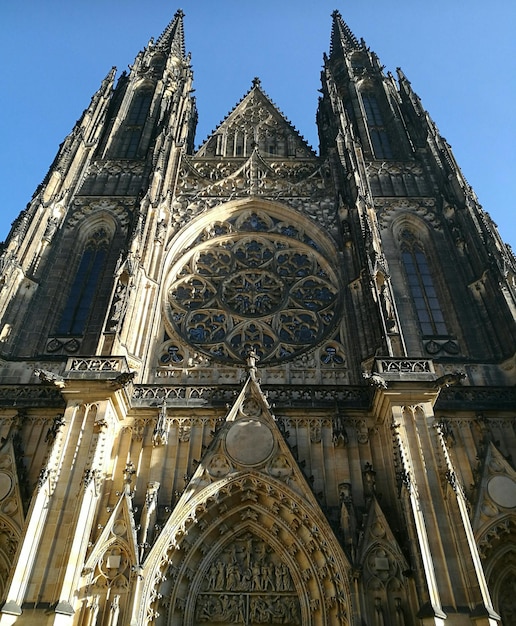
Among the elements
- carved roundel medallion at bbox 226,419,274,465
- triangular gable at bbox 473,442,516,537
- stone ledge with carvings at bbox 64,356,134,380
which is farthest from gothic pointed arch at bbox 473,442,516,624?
stone ledge with carvings at bbox 64,356,134,380

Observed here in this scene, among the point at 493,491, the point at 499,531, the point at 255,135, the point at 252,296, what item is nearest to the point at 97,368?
the point at 252,296

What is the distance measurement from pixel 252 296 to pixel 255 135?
930 centimetres

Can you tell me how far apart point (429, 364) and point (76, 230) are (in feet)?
40.8

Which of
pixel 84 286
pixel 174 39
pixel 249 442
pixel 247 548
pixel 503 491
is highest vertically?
pixel 174 39

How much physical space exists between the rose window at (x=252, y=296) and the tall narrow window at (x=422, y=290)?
2.55 m

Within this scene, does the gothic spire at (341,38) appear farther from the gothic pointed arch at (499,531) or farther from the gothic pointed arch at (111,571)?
the gothic pointed arch at (111,571)

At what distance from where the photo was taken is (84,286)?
1708 cm

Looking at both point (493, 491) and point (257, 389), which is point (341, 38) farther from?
point (493, 491)

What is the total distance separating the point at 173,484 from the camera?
1166cm

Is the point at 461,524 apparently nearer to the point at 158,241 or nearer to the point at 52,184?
the point at 158,241

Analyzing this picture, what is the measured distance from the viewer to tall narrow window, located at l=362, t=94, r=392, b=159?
72.4ft

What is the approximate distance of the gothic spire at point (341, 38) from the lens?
1144 inches

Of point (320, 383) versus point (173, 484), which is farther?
point (320, 383)

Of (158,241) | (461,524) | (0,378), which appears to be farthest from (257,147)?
(461,524)
